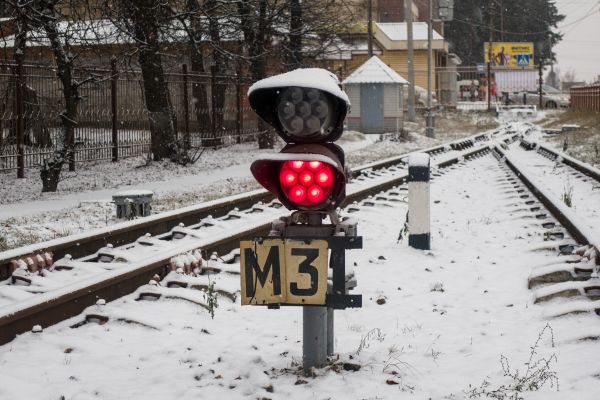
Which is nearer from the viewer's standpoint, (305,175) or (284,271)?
(305,175)

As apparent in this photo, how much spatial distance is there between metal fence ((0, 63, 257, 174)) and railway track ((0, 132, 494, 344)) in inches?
236

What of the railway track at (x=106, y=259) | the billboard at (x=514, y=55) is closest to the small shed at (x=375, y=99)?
the railway track at (x=106, y=259)

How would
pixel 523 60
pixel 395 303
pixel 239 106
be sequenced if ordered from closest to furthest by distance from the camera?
pixel 395 303 < pixel 239 106 < pixel 523 60

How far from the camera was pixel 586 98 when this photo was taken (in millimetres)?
44875

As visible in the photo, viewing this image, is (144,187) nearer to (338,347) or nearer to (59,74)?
(59,74)

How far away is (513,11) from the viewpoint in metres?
90.8

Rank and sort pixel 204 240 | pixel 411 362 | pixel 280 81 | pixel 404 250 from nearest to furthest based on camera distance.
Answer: pixel 280 81
pixel 411 362
pixel 204 240
pixel 404 250

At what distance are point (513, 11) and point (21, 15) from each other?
86.1 m

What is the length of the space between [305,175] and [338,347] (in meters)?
1.32

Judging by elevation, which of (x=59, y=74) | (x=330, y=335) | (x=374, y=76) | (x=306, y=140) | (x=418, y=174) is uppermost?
(x=374, y=76)

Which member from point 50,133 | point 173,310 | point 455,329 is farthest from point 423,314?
point 50,133

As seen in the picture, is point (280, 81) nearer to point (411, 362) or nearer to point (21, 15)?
point (411, 362)

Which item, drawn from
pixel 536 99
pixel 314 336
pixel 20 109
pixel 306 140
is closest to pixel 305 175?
pixel 306 140

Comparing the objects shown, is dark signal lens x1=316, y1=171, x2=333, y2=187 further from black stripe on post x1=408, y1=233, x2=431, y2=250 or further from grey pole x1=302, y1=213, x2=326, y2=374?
black stripe on post x1=408, y1=233, x2=431, y2=250
